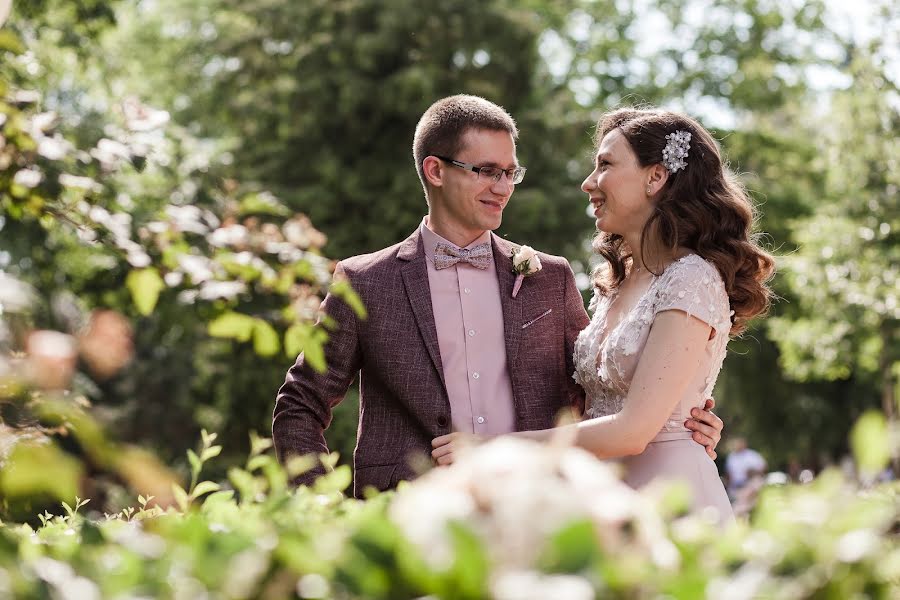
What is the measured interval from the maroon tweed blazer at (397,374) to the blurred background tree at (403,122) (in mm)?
10087

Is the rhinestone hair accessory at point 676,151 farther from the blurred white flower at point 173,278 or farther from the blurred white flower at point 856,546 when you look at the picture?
the blurred white flower at point 856,546

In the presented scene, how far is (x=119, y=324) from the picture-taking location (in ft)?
6.31

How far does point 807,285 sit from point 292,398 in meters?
16.1

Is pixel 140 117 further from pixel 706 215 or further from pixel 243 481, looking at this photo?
pixel 706 215

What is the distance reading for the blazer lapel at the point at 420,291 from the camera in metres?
4.50

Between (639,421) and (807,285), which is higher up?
(639,421)

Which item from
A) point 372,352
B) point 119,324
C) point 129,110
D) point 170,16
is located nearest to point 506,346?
point 372,352

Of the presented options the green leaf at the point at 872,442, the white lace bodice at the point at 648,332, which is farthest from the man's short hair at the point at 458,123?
the green leaf at the point at 872,442

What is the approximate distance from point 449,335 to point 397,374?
0.31m

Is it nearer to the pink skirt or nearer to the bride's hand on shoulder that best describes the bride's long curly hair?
the pink skirt

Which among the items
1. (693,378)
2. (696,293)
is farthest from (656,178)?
(693,378)

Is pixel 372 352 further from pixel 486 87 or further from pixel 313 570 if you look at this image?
pixel 486 87

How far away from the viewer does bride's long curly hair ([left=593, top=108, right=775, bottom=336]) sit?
4344 mm

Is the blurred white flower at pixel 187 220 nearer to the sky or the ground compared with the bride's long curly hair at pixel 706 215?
nearer to the sky
